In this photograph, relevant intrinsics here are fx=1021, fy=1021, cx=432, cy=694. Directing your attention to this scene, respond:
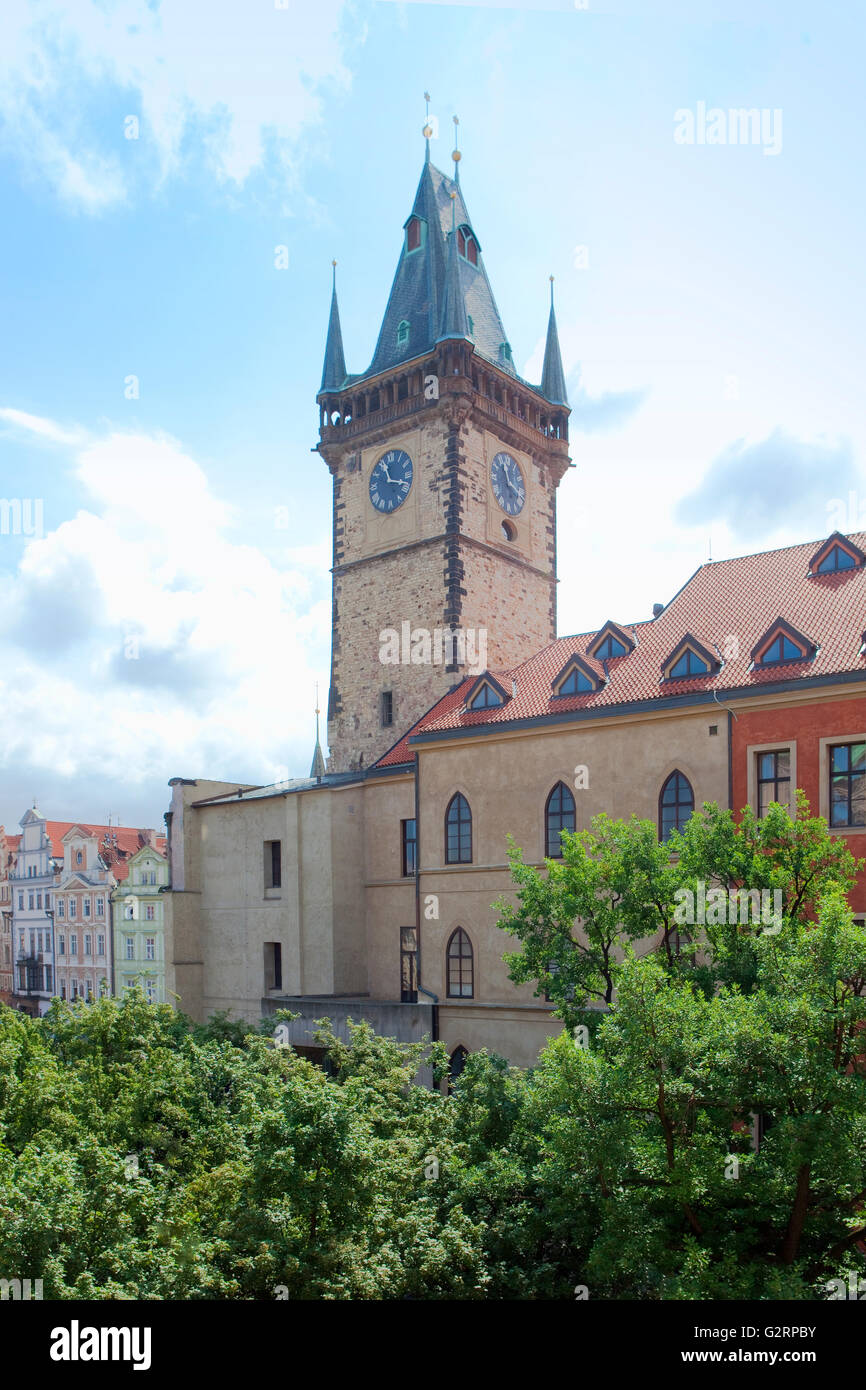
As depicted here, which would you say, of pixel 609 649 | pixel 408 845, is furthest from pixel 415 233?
pixel 408 845

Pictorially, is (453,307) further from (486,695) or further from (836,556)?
(836,556)

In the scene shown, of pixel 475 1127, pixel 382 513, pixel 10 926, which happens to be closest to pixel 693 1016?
pixel 475 1127

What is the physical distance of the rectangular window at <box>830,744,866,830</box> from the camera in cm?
2241

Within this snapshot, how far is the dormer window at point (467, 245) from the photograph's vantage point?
46594 millimetres

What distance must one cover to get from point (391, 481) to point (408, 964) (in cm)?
2003

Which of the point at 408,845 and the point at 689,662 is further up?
the point at 689,662

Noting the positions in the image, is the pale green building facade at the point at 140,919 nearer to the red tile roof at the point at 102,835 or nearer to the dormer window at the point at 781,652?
the red tile roof at the point at 102,835

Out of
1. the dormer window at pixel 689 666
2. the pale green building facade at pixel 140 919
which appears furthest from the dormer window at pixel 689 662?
the pale green building facade at pixel 140 919

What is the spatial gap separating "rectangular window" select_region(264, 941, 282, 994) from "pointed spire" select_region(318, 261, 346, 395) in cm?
2430

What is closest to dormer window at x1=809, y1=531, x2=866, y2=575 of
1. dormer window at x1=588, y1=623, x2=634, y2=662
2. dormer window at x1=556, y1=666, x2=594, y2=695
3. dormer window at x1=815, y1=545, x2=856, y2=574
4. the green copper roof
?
dormer window at x1=815, y1=545, x2=856, y2=574

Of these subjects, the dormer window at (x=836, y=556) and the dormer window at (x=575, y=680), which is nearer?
the dormer window at (x=836, y=556)

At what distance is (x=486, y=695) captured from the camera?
3122cm

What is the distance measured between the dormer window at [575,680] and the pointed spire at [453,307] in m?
18.3

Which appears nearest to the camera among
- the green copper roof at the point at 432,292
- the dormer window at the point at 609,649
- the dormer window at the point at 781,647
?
the dormer window at the point at 781,647
